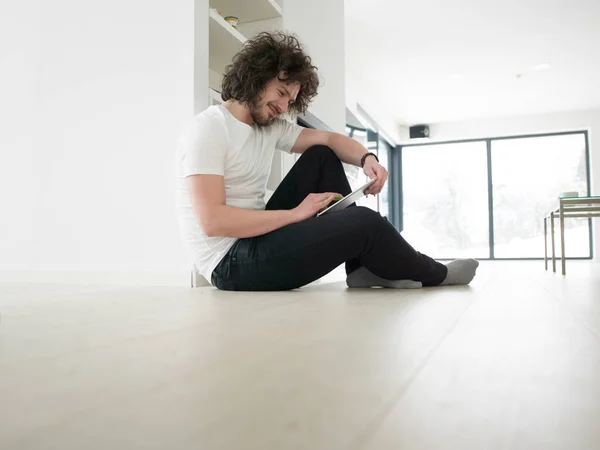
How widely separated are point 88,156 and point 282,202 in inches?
45.0

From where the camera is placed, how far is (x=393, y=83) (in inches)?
275

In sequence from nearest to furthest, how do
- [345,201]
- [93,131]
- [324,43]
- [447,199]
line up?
[345,201] → [93,131] → [324,43] → [447,199]

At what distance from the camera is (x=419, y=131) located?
29.8 feet

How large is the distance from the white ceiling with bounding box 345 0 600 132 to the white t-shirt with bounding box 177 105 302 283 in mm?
3458

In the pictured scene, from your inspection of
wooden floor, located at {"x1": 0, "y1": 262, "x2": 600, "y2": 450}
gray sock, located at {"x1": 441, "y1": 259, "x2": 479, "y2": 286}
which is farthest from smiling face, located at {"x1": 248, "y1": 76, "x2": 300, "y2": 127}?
wooden floor, located at {"x1": 0, "y1": 262, "x2": 600, "y2": 450}

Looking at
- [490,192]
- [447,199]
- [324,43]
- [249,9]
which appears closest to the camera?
[249,9]

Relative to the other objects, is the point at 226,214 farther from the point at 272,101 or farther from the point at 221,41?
the point at 221,41

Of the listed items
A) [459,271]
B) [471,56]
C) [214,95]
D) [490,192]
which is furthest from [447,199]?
[459,271]

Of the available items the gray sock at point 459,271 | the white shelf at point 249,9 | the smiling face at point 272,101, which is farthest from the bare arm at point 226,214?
the white shelf at point 249,9

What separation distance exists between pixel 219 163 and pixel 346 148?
0.60 metres

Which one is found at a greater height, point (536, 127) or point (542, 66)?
point (542, 66)

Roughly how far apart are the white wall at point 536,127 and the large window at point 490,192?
0.19m

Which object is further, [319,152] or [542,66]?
[542,66]

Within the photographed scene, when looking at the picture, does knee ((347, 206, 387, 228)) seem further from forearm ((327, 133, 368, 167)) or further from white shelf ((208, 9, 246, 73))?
white shelf ((208, 9, 246, 73))
